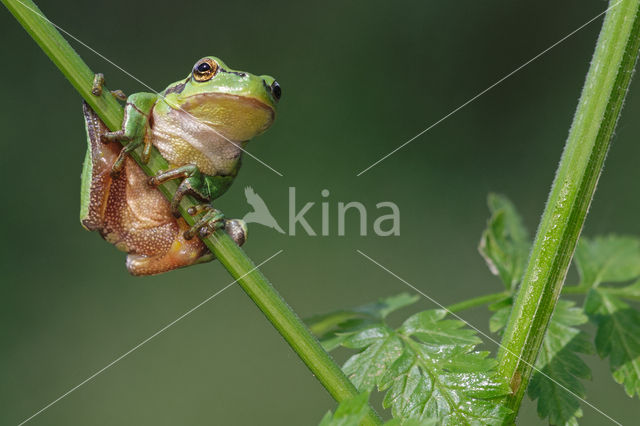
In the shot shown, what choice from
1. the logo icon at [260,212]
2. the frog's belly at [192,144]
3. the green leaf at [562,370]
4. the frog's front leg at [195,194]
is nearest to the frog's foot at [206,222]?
the frog's front leg at [195,194]

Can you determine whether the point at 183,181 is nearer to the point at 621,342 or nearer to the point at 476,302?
the point at 476,302

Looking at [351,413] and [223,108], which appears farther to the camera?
[223,108]

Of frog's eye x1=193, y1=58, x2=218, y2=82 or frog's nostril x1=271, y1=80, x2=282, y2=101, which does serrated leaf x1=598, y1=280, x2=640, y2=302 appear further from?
frog's eye x1=193, y1=58, x2=218, y2=82

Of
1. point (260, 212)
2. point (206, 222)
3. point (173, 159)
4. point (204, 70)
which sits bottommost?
point (260, 212)

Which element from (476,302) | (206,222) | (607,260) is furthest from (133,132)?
(607,260)

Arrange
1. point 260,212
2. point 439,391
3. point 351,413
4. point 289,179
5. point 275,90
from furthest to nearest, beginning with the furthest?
point 289,179, point 260,212, point 275,90, point 439,391, point 351,413

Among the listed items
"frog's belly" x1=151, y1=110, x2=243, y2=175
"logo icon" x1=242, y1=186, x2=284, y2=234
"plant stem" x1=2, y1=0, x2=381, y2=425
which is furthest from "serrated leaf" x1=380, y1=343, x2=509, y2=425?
"logo icon" x1=242, y1=186, x2=284, y2=234

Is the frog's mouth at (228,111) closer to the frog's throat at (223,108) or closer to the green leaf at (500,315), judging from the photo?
the frog's throat at (223,108)
